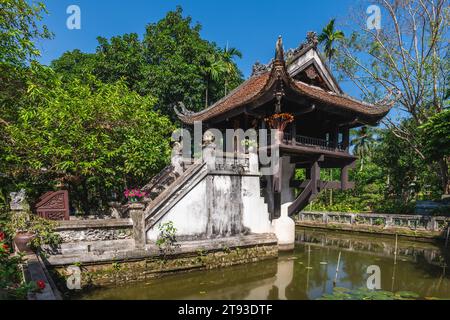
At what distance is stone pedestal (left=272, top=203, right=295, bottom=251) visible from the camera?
10.0 m

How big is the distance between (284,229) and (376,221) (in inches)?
300

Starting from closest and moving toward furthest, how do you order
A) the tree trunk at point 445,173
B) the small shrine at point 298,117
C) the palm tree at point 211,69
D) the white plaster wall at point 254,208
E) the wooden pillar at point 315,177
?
the small shrine at point 298,117
the white plaster wall at point 254,208
the wooden pillar at point 315,177
the tree trunk at point 445,173
the palm tree at point 211,69

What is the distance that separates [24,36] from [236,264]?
8.33 m

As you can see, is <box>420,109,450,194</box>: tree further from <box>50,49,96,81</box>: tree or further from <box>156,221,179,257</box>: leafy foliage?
<box>50,49,96,81</box>: tree

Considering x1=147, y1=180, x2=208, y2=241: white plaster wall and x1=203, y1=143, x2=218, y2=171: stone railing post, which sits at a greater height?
x1=203, y1=143, x2=218, y2=171: stone railing post

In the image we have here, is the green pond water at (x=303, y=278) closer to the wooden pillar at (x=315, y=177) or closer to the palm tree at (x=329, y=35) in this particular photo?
the wooden pillar at (x=315, y=177)

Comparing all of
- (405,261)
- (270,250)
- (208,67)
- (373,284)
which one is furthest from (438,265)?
(208,67)

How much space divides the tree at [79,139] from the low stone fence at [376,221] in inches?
427

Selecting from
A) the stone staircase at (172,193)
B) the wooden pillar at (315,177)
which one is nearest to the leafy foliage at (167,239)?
the stone staircase at (172,193)

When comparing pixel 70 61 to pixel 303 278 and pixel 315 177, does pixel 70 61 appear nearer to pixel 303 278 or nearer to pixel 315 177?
pixel 315 177

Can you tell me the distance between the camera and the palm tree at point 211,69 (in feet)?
59.8

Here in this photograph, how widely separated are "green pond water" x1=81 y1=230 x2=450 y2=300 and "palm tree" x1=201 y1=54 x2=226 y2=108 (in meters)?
11.3

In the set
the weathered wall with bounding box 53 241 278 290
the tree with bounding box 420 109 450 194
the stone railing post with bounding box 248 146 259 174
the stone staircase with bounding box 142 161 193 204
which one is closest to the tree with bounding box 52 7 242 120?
the stone staircase with bounding box 142 161 193 204

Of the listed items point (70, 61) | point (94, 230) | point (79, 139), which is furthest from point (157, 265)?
point (70, 61)
